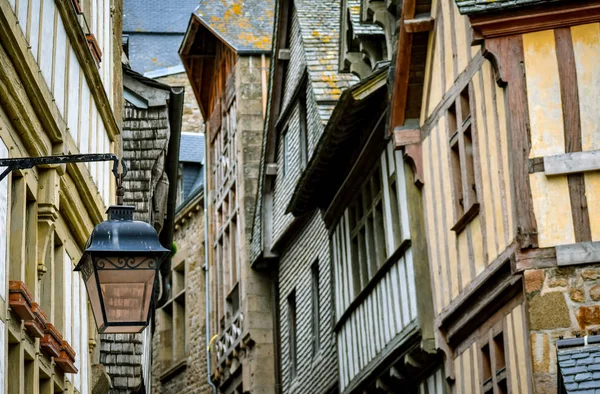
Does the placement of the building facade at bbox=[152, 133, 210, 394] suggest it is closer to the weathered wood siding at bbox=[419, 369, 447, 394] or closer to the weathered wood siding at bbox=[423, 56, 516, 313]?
the weathered wood siding at bbox=[419, 369, 447, 394]

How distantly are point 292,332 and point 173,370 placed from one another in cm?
760

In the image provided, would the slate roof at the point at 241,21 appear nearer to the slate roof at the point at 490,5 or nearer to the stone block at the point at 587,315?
the slate roof at the point at 490,5

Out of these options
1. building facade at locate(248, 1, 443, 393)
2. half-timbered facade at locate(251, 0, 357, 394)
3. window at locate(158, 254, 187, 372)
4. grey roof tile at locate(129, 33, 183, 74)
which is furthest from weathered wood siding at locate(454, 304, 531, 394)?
grey roof tile at locate(129, 33, 183, 74)

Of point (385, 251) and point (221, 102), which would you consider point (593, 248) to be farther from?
point (221, 102)

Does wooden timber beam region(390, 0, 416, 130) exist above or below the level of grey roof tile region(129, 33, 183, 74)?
below

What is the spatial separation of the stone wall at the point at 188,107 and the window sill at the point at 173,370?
20.8ft

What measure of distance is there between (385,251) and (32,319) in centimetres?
656

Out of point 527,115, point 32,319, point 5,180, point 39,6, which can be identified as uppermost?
point 39,6

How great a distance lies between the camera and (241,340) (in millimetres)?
22500

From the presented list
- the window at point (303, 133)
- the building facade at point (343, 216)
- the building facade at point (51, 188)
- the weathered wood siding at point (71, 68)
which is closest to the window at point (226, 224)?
the building facade at point (343, 216)

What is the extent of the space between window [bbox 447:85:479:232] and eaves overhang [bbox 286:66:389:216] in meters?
2.05

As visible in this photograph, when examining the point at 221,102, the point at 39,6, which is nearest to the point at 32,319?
the point at 39,6

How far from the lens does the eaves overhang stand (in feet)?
44.9

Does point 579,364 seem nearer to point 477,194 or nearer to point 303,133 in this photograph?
point 477,194
